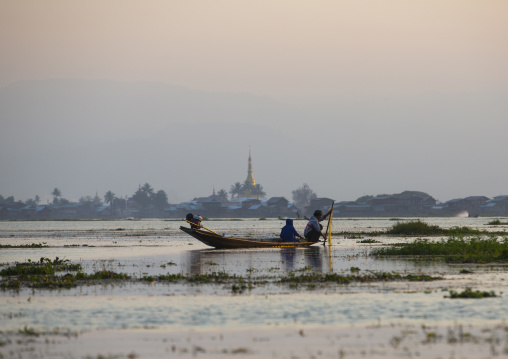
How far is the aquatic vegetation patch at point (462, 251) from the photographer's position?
24656mm

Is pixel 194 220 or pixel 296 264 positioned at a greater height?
pixel 194 220

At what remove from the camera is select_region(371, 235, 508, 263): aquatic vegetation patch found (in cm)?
2466

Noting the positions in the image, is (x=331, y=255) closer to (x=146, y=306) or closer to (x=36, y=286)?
(x=36, y=286)

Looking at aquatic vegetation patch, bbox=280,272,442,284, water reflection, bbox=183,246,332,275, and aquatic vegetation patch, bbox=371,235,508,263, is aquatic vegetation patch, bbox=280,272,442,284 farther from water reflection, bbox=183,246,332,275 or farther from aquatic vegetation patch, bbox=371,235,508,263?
aquatic vegetation patch, bbox=371,235,508,263

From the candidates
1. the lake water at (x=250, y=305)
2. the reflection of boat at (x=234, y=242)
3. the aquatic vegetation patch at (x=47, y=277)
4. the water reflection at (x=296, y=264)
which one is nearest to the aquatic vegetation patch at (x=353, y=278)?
the lake water at (x=250, y=305)

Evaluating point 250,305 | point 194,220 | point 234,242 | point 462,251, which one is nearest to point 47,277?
point 250,305

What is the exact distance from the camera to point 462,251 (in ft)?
88.8

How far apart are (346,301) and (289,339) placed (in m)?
3.99

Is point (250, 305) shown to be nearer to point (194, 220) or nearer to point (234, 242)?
point (234, 242)

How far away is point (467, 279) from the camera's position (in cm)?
1841

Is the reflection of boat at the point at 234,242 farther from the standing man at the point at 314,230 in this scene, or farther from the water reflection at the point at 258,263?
the water reflection at the point at 258,263

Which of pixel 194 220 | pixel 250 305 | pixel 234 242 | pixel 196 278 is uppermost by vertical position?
pixel 194 220

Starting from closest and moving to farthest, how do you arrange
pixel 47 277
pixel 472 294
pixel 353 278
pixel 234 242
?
1. pixel 472 294
2. pixel 353 278
3. pixel 47 277
4. pixel 234 242

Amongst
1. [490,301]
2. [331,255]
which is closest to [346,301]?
[490,301]
